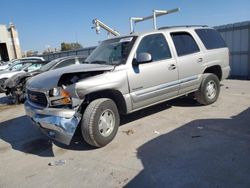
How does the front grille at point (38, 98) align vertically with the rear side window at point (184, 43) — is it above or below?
below

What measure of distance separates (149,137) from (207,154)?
121cm

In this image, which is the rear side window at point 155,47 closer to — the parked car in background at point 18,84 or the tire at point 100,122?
the tire at point 100,122

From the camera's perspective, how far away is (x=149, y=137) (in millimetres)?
4766

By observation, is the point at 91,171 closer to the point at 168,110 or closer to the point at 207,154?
the point at 207,154

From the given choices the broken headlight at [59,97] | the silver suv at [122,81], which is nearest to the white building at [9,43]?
the silver suv at [122,81]

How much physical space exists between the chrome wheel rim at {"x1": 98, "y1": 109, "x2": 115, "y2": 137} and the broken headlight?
0.68 metres

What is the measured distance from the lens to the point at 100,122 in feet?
14.5

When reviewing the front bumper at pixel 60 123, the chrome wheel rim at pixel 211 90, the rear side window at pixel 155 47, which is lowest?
the chrome wheel rim at pixel 211 90

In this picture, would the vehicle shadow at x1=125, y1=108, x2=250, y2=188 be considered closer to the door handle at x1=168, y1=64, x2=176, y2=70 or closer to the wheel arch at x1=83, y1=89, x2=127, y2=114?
the wheel arch at x1=83, y1=89, x2=127, y2=114

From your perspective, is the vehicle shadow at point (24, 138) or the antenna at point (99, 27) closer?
the vehicle shadow at point (24, 138)

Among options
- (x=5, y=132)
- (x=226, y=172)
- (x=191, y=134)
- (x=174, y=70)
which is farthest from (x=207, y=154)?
(x=5, y=132)

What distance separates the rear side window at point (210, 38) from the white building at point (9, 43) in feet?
137

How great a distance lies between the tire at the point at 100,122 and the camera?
4.20m

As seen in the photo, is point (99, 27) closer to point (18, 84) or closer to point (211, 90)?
point (18, 84)
